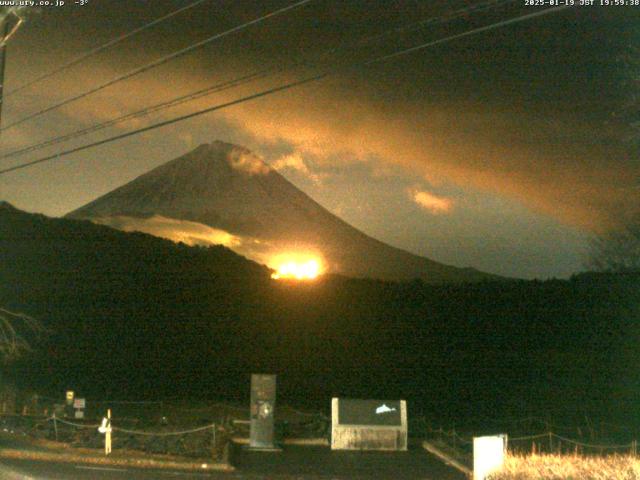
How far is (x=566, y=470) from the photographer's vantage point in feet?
35.3

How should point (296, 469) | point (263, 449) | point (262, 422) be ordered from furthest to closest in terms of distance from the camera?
point (262, 422), point (263, 449), point (296, 469)

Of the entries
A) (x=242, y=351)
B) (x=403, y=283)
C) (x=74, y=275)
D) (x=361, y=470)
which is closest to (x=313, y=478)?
(x=361, y=470)

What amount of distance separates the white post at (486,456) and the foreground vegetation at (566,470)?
7.2 inches

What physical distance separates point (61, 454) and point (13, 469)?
2.60 m

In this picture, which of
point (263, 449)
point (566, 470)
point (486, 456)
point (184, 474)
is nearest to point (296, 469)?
point (184, 474)

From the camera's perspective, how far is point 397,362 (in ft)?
202

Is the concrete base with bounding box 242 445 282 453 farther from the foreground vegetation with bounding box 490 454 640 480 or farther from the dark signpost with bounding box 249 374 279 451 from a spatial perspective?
the foreground vegetation with bounding box 490 454 640 480

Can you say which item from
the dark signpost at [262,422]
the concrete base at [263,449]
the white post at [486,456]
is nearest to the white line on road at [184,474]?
the concrete base at [263,449]

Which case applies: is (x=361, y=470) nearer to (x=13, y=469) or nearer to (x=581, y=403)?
(x=13, y=469)

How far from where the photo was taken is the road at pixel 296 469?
15.9m

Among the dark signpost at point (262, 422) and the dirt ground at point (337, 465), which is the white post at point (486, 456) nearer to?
the dirt ground at point (337, 465)

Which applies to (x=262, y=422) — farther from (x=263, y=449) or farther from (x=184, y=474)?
(x=184, y=474)

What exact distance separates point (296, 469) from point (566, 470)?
29.0 feet

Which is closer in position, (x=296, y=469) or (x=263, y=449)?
(x=296, y=469)
